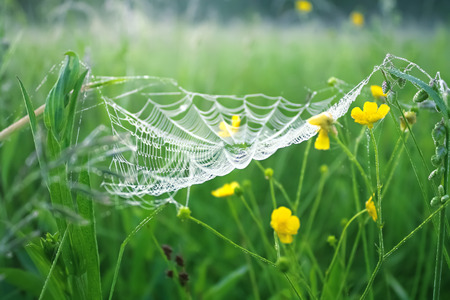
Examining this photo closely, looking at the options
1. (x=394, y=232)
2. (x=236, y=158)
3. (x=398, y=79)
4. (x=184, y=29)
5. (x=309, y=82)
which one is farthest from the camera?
(x=184, y=29)

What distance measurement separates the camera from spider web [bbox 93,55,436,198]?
43.3 inches

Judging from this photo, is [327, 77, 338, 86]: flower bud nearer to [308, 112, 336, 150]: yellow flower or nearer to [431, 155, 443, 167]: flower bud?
[308, 112, 336, 150]: yellow flower

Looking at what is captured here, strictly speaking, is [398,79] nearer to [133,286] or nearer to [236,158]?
[236,158]

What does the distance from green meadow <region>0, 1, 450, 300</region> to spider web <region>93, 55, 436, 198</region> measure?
0.25 feet

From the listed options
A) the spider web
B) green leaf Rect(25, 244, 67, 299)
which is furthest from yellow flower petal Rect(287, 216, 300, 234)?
green leaf Rect(25, 244, 67, 299)

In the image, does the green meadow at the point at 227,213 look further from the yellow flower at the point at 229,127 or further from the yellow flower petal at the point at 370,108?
the yellow flower at the point at 229,127

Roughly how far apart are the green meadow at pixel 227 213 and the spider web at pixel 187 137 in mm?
77

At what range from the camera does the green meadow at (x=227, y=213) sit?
851 mm

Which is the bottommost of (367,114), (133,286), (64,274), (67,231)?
(133,286)

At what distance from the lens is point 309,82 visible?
11.3 feet

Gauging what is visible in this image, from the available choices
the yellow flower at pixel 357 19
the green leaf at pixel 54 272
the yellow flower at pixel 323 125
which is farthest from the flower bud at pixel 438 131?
the yellow flower at pixel 357 19

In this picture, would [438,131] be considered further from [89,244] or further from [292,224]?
[89,244]

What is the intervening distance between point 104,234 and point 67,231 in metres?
0.81

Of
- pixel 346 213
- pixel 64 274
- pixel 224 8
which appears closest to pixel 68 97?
pixel 64 274
